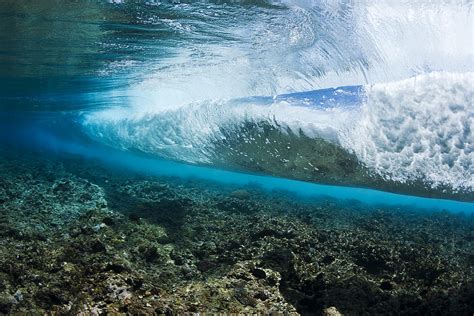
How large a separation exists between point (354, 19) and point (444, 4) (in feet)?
5.66

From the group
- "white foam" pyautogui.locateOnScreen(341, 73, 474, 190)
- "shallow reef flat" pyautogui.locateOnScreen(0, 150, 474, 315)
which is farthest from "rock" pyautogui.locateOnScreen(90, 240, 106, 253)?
"white foam" pyautogui.locateOnScreen(341, 73, 474, 190)

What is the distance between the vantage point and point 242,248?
749 cm

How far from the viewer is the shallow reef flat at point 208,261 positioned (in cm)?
470

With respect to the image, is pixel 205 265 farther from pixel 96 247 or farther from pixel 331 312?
pixel 331 312

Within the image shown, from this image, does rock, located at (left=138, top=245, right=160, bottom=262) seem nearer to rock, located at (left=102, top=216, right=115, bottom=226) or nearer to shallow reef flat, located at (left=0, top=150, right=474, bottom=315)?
shallow reef flat, located at (left=0, top=150, right=474, bottom=315)

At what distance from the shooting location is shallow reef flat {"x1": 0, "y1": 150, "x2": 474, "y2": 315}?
4703mm

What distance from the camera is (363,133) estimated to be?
8.44 meters

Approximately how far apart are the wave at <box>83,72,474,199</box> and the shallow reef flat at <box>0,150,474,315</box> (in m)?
1.88

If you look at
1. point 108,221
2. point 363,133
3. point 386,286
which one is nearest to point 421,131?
point 363,133

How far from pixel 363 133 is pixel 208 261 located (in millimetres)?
5111

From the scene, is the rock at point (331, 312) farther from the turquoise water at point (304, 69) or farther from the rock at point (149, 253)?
the turquoise water at point (304, 69)

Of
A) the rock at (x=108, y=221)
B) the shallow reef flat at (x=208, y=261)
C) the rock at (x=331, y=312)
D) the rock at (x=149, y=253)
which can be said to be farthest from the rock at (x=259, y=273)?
the rock at (x=108, y=221)

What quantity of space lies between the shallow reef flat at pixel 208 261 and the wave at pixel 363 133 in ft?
6.16

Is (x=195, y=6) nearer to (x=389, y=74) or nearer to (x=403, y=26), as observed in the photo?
(x=403, y=26)
